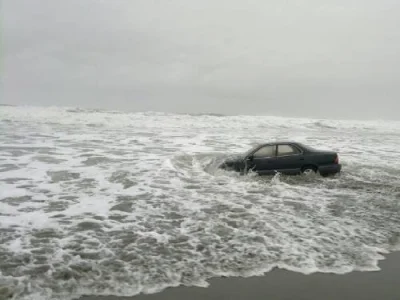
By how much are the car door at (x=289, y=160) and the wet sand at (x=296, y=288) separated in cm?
679

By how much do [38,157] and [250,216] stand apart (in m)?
11.9

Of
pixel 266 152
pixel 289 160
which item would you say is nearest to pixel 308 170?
pixel 289 160

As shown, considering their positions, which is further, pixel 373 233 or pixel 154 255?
pixel 373 233

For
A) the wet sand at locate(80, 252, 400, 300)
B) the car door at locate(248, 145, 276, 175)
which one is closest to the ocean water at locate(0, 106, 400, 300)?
the wet sand at locate(80, 252, 400, 300)

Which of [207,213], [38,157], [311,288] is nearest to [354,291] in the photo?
[311,288]

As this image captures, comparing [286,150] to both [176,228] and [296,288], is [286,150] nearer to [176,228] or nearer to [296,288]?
[176,228]

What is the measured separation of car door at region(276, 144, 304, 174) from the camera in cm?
1165

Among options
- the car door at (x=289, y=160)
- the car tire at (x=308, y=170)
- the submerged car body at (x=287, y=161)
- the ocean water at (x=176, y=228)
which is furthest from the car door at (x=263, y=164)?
the car tire at (x=308, y=170)

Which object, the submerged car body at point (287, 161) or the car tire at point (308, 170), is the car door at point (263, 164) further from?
the car tire at point (308, 170)

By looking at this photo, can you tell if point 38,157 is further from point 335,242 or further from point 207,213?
point 335,242

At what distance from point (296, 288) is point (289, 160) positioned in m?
7.59

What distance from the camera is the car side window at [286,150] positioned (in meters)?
11.8

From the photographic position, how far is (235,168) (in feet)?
39.0

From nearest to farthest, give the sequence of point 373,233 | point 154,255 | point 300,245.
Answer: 1. point 154,255
2. point 300,245
3. point 373,233
